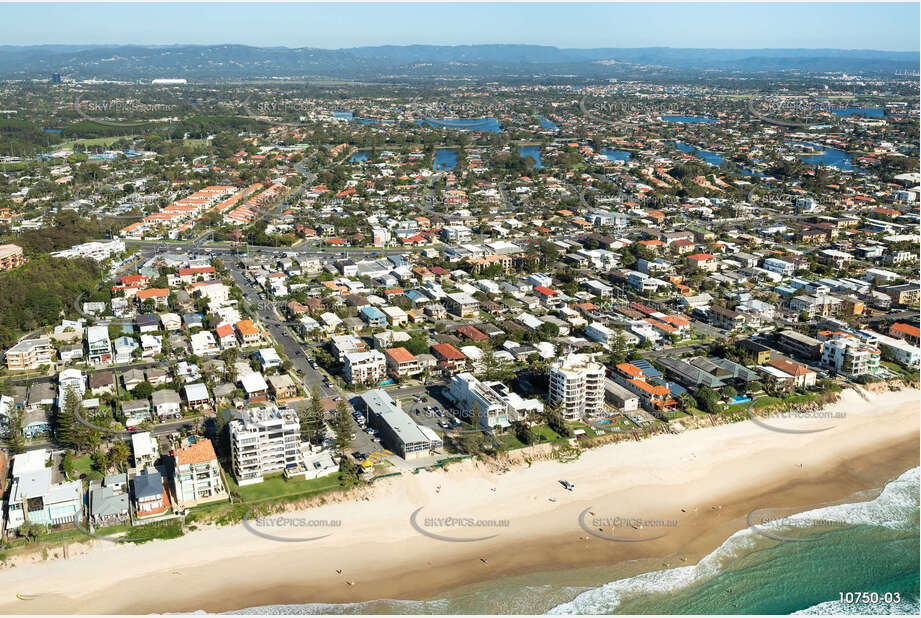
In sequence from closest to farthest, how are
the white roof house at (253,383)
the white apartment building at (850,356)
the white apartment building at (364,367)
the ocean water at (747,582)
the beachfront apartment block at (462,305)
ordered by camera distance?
1. the ocean water at (747,582)
2. the white roof house at (253,383)
3. the white apartment building at (364,367)
4. the white apartment building at (850,356)
5. the beachfront apartment block at (462,305)

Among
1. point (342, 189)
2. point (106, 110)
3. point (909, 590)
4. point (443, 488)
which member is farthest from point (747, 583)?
point (106, 110)

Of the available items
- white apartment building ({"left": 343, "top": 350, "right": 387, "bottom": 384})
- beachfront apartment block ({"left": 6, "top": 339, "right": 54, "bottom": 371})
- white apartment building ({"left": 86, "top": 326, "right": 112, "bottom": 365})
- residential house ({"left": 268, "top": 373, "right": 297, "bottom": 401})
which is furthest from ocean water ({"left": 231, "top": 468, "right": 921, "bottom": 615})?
beachfront apartment block ({"left": 6, "top": 339, "right": 54, "bottom": 371})

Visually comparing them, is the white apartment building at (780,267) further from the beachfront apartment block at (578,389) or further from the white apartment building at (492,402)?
the white apartment building at (492,402)

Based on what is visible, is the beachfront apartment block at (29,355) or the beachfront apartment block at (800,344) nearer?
the beachfront apartment block at (29,355)

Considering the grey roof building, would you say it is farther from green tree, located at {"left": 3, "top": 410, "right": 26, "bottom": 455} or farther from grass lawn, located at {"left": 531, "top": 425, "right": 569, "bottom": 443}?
grass lawn, located at {"left": 531, "top": 425, "right": 569, "bottom": 443}

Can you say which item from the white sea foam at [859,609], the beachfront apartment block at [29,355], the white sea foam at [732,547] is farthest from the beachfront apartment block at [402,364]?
the white sea foam at [859,609]

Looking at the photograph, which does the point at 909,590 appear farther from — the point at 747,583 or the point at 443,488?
the point at 443,488

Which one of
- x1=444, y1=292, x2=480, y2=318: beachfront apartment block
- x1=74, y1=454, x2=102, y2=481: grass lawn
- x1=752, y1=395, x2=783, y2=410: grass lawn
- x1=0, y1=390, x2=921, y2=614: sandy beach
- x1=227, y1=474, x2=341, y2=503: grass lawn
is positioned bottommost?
x1=0, y1=390, x2=921, y2=614: sandy beach
